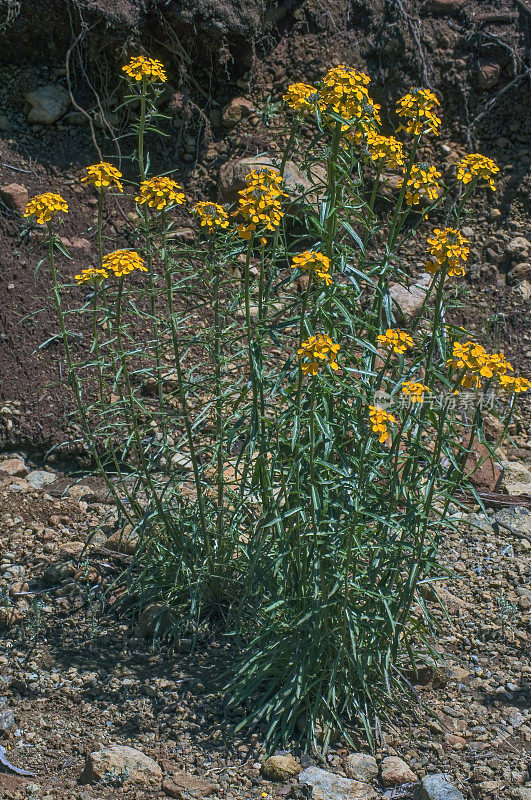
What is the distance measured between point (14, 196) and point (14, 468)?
1.77 metres

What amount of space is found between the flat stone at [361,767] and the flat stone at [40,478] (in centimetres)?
220

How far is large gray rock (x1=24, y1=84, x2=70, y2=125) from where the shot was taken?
5664 mm

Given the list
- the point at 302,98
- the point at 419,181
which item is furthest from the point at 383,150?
the point at 302,98

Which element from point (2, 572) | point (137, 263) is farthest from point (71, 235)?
point (137, 263)

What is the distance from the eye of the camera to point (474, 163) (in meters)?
2.57

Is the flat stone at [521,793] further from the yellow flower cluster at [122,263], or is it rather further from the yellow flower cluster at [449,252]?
the yellow flower cluster at [122,263]

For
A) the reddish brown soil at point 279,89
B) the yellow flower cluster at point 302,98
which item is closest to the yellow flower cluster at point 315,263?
the yellow flower cluster at point 302,98

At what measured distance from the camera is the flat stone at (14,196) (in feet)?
17.0

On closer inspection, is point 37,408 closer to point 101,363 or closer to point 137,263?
point 101,363

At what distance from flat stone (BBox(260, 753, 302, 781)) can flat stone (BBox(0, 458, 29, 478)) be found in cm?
219

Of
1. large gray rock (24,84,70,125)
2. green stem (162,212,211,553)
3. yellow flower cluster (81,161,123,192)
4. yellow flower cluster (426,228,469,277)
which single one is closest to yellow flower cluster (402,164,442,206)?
yellow flower cluster (426,228,469,277)

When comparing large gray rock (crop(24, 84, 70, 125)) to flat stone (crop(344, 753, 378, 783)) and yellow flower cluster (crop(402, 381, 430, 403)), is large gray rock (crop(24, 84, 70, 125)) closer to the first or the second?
yellow flower cluster (crop(402, 381, 430, 403))

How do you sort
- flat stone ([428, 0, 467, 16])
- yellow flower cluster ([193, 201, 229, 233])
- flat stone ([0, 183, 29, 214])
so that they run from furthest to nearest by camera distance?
flat stone ([428, 0, 467, 16]), flat stone ([0, 183, 29, 214]), yellow flower cluster ([193, 201, 229, 233])

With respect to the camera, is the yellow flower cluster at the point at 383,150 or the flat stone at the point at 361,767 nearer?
the flat stone at the point at 361,767
